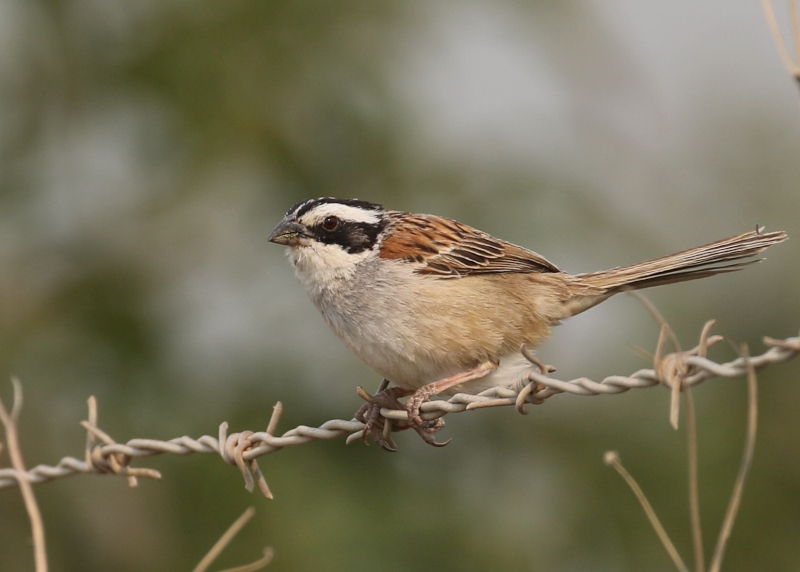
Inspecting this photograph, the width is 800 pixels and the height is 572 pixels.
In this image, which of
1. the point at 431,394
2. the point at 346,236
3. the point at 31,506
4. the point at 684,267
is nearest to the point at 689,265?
the point at 684,267

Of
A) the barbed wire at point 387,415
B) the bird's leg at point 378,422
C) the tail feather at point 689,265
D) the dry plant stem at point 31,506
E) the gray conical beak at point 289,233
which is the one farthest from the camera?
the gray conical beak at point 289,233

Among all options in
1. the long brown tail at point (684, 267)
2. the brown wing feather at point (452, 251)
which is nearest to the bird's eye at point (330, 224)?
the brown wing feather at point (452, 251)

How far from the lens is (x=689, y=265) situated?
14.6ft

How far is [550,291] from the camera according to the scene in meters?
5.04

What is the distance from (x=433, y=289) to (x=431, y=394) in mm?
508

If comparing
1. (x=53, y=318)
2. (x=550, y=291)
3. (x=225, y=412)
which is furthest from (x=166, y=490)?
(x=550, y=291)

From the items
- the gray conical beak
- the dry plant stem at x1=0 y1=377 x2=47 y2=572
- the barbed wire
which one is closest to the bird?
the gray conical beak

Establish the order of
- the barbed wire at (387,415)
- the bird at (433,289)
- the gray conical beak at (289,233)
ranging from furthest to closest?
the gray conical beak at (289,233), the bird at (433,289), the barbed wire at (387,415)

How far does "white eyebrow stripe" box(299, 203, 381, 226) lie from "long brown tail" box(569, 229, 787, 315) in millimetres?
1120

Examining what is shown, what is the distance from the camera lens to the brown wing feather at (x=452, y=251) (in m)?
5.00

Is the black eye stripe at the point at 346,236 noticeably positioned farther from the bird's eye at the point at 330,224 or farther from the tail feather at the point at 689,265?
the tail feather at the point at 689,265

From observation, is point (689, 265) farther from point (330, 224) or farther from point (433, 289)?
point (330, 224)

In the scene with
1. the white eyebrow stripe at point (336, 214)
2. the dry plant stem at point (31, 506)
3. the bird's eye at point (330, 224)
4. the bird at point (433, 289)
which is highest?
the white eyebrow stripe at point (336, 214)

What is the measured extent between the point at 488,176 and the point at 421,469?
2693mm
